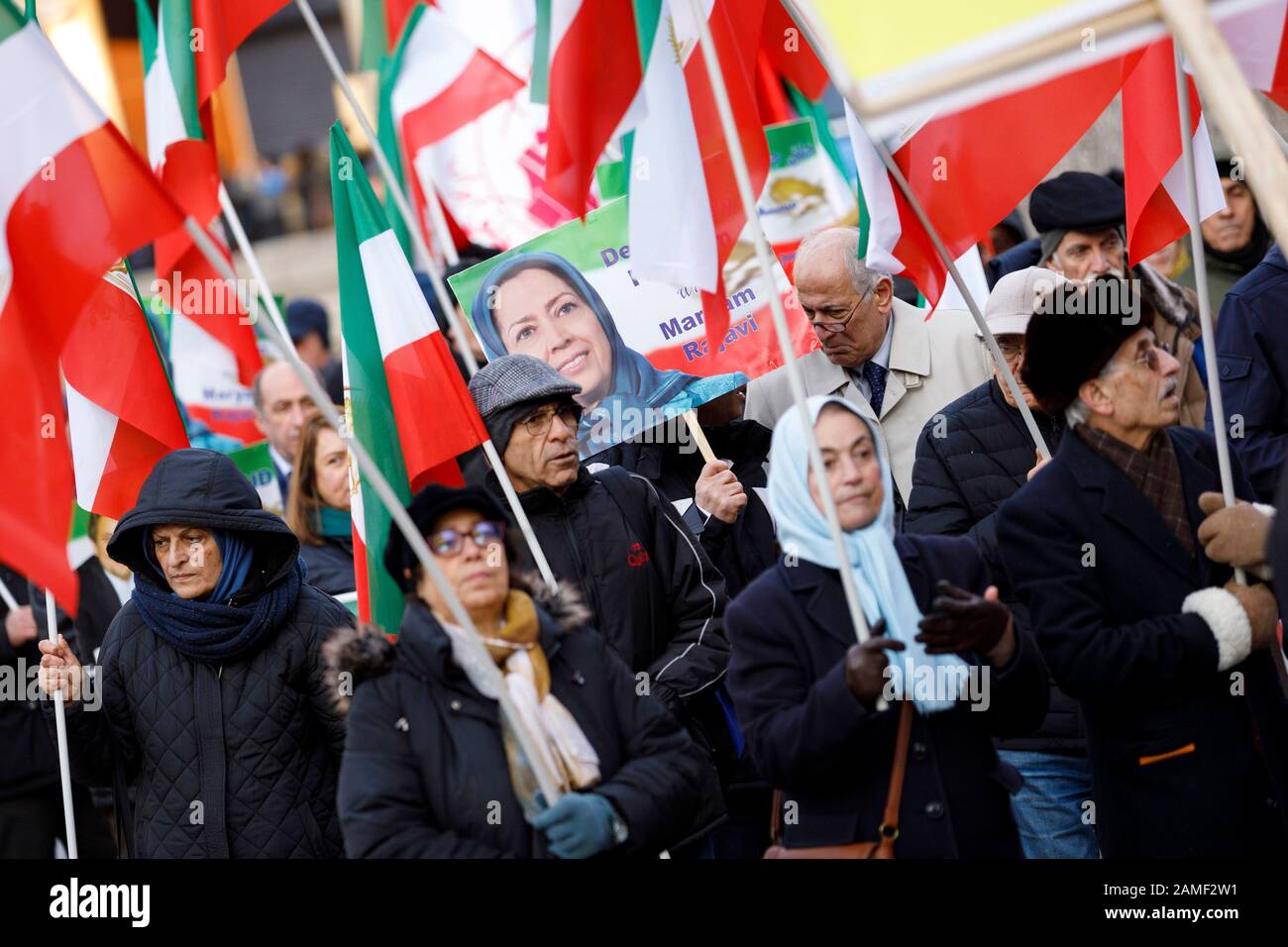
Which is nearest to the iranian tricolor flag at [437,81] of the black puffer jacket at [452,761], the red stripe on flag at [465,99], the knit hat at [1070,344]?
the red stripe on flag at [465,99]

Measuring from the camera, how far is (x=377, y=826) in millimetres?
3904

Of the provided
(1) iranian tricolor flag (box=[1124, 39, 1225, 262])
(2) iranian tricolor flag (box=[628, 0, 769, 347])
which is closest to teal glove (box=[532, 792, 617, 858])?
(2) iranian tricolor flag (box=[628, 0, 769, 347])

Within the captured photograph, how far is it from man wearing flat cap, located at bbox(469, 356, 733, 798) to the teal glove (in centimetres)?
103

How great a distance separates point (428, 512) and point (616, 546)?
3.41ft

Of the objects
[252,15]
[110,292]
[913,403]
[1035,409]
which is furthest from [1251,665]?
[252,15]

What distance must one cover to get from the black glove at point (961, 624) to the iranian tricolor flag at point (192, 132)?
3.40 meters

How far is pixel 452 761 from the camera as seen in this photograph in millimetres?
4004

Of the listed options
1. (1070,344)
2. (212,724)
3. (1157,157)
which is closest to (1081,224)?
(1157,157)

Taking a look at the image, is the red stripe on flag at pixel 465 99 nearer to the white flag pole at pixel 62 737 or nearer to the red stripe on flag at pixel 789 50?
the red stripe on flag at pixel 789 50

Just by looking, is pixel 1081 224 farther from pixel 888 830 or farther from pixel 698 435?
pixel 888 830

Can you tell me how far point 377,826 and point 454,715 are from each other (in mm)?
287

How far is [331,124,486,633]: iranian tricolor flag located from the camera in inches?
207

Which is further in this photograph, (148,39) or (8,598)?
(148,39)
